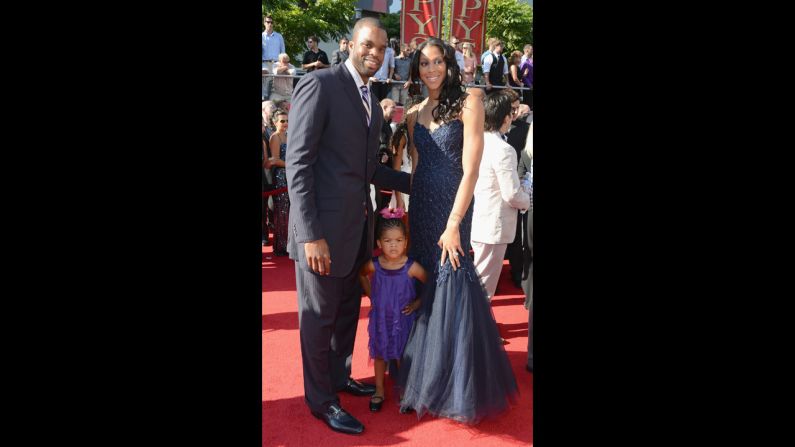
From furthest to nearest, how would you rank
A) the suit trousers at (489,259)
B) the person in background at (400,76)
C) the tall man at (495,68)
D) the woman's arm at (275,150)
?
the tall man at (495,68)
the person in background at (400,76)
the woman's arm at (275,150)
the suit trousers at (489,259)

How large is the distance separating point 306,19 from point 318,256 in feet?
69.8

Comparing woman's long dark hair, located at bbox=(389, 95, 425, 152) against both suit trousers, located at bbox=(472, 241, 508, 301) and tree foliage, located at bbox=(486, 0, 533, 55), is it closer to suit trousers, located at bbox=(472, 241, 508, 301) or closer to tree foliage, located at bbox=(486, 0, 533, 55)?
suit trousers, located at bbox=(472, 241, 508, 301)

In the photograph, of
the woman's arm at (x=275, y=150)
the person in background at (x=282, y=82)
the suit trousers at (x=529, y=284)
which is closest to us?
the suit trousers at (x=529, y=284)

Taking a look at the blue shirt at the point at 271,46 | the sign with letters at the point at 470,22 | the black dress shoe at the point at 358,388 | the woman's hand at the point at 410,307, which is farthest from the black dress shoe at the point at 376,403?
the sign with letters at the point at 470,22

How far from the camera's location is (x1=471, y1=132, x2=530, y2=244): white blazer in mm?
4043

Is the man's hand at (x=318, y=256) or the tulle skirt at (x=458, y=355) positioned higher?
the man's hand at (x=318, y=256)

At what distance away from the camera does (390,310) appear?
3131mm

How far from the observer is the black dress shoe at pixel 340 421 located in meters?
2.92

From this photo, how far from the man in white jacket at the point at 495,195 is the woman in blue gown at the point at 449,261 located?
1097 millimetres

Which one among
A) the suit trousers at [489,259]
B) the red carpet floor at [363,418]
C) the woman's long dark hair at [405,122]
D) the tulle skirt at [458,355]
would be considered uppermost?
the woman's long dark hair at [405,122]

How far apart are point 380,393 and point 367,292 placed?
570 mm

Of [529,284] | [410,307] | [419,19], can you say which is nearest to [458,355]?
[410,307]

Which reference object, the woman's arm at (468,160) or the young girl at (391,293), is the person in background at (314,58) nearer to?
the young girl at (391,293)

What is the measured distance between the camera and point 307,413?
10.3 ft
